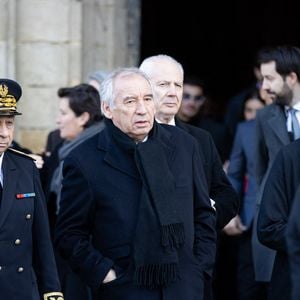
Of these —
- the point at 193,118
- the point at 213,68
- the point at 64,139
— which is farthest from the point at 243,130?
the point at 213,68

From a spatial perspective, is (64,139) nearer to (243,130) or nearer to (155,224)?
(243,130)

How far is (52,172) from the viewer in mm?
8055

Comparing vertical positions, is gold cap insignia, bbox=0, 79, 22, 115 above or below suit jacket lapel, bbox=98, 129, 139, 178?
above

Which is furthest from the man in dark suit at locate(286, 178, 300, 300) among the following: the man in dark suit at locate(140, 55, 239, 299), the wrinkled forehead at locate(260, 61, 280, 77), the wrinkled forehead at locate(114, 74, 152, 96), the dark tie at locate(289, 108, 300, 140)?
the wrinkled forehead at locate(260, 61, 280, 77)

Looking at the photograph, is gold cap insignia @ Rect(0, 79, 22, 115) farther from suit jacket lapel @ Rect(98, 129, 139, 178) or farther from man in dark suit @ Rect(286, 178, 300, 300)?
man in dark suit @ Rect(286, 178, 300, 300)

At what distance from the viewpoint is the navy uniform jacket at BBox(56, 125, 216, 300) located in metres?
5.99

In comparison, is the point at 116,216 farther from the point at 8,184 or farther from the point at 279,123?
the point at 279,123

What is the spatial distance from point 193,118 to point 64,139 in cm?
144

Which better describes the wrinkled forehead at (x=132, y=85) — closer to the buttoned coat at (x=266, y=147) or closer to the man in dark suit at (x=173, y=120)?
the man in dark suit at (x=173, y=120)

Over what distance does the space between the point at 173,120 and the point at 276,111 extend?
0.83m

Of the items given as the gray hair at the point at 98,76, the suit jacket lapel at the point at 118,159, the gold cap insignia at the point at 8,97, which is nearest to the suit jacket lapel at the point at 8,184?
the gold cap insignia at the point at 8,97

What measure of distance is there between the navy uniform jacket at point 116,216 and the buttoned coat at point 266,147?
→ 51.1 inches

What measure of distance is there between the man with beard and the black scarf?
151 centimetres

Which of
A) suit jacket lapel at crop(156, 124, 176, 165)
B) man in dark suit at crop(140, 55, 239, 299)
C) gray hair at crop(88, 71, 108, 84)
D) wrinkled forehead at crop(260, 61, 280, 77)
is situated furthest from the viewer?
gray hair at crop(88, 71, 108, 84)
